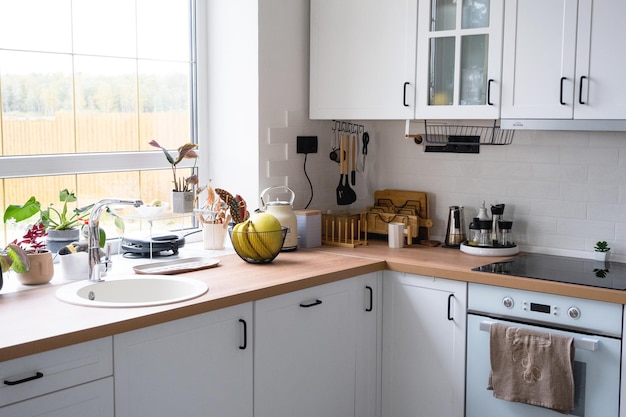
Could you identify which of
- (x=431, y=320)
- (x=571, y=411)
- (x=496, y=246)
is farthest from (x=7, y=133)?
(x=571, y=411)

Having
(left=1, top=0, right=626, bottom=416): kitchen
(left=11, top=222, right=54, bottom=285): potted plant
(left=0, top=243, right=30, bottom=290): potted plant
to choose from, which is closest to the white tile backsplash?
(left=1, top=0, right=626, bottom=416): kitchen

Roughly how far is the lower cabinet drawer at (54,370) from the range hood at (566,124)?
1.86 m

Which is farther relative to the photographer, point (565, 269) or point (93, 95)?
point (93, 95)

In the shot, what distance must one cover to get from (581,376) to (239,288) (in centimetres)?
131

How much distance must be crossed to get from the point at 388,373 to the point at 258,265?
0.78 m

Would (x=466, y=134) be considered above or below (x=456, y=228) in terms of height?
above

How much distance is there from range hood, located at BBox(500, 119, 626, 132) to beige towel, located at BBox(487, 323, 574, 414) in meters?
0.82

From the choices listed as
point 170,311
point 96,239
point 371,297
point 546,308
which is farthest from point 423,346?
point 96,239

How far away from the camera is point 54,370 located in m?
2.18

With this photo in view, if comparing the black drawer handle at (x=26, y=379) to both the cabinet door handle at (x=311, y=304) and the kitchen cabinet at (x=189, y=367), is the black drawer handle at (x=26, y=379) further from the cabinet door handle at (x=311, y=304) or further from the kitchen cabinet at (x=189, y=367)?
the cabinet door handle at (x=311, y=304)

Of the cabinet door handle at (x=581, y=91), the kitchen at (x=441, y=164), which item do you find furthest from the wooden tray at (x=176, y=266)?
the cabinet door handle at (x=581, y=91)

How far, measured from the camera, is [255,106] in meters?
3.65

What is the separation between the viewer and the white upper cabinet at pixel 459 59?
327cm

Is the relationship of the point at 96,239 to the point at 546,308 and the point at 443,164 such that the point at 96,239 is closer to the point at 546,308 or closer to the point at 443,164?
the point at 546,308
